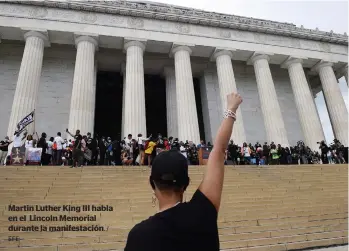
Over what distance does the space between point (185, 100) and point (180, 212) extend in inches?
890

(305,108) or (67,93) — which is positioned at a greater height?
(67,93)

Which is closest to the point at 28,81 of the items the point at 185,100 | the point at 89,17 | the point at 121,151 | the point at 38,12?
the point at 38,12

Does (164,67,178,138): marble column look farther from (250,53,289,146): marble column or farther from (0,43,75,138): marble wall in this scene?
(0,43,75,138): marble wall

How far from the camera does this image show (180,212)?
5.81ft

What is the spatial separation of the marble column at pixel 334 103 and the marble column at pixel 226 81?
9.93 m

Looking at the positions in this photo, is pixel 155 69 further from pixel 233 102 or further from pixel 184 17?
pixel 233 102

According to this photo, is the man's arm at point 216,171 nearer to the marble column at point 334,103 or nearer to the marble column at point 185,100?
the marble column at point 185,100

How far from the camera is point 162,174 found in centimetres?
191

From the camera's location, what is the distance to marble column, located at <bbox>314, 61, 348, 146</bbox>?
27609 millimetres

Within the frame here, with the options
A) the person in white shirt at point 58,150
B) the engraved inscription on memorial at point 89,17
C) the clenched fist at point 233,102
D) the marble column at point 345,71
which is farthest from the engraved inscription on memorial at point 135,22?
the clenched fist at point 233,102

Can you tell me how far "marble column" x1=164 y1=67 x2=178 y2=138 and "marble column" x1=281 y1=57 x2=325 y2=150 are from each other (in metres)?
12.1

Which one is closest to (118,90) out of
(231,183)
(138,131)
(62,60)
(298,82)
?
(62,60)

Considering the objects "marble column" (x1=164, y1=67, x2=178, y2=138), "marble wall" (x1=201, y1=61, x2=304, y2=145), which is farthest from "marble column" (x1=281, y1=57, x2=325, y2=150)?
"marble column" (x1=164, y1=67, x2=178, y2=138)

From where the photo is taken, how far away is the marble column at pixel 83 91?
70.4 feet
